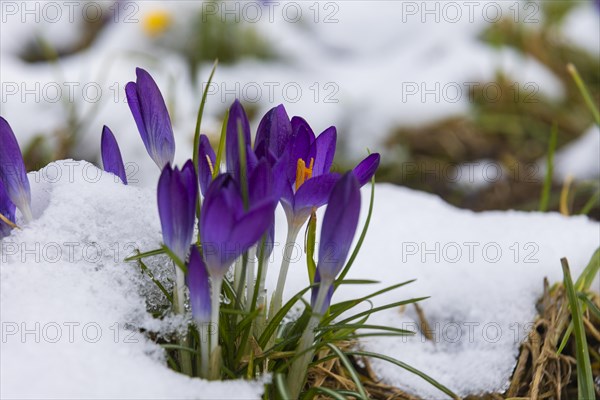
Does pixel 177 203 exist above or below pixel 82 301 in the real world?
above

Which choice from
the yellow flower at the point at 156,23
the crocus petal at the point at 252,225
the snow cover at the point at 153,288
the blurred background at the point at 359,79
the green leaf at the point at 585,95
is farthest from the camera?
the yellow flower at the point at 156,23

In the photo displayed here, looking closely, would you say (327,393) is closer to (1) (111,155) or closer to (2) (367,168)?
(2) (367,168)

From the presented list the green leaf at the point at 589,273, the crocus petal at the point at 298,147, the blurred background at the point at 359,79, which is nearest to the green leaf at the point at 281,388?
the crocus petal at the point at 298,147

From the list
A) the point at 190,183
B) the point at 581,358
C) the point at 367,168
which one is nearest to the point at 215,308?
the point at 190,183

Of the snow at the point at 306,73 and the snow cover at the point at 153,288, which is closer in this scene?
the snow cover at the point at 153,288

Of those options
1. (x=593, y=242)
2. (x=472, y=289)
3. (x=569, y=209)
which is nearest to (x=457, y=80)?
(x=569, y=209)

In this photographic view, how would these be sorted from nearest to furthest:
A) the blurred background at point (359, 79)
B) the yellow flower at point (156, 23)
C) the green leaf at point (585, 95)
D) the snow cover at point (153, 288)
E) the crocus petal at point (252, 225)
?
the crocus petal at point (252, 225)
the snow cover at point (153, 288)
the green leaf at point (585, 95)
the blurred background at point (359, 79)
the yellow flower at point (156, 23)

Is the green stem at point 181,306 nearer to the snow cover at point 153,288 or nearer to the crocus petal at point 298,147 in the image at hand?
the snow cover at point 153,288
